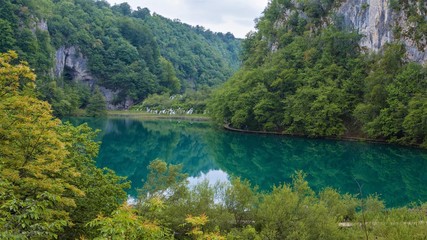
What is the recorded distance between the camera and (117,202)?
11.1m

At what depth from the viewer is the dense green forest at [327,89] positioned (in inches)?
1672

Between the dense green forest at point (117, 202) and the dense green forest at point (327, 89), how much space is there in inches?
1170

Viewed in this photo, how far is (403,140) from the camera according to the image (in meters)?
41.4

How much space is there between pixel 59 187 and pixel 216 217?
5207 millimetres

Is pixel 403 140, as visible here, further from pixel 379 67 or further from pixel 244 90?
pixel 244 90

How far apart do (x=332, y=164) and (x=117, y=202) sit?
24.1m

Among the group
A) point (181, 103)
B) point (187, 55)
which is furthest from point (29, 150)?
→ point (187, 55)

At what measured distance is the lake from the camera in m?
24.5

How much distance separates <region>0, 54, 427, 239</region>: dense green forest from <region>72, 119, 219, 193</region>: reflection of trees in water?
11801mm

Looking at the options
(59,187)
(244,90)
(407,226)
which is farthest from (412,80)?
(59,187)

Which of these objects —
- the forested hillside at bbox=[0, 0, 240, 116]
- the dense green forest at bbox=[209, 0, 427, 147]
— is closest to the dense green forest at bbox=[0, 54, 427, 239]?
the dense green forest at bbox=[209, 0, 427, 147]

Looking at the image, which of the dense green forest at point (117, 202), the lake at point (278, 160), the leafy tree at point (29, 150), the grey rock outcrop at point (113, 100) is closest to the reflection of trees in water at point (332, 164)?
the lake at point (278, 160)

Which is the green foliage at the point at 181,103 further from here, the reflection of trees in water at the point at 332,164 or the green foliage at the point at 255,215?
the green foliage at the point at 255,215

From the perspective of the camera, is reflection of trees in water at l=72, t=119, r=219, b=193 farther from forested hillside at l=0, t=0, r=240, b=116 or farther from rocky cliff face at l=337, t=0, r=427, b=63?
rocky cliff face at l=337, t=0, r=427, b=63
